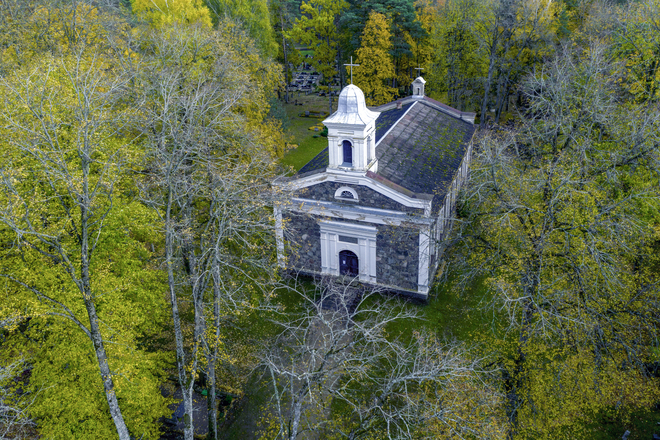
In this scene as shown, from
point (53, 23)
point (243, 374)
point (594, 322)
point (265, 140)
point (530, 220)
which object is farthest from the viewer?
point (53, 23)

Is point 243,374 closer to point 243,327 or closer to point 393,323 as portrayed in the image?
point 243,327

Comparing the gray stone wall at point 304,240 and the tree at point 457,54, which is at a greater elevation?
the tree at point 457,54

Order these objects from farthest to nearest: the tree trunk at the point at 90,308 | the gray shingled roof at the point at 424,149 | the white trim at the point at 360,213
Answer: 1. the gray shingled roof at the point at 424,149
2. the white trim at the point at 360,213
3. the tree trunk at the point at 90,308

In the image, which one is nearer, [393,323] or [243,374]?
[243,374]

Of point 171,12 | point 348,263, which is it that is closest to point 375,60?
point 171,12

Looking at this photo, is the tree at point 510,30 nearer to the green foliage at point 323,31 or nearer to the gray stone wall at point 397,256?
the green foliage at point 323,31

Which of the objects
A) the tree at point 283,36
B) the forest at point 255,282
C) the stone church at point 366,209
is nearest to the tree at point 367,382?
the forest at point 255,282

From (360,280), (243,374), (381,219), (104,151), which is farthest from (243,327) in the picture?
(104,151)

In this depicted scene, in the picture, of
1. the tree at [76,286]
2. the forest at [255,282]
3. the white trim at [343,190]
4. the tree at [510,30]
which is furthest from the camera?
the tree at [510,30]
